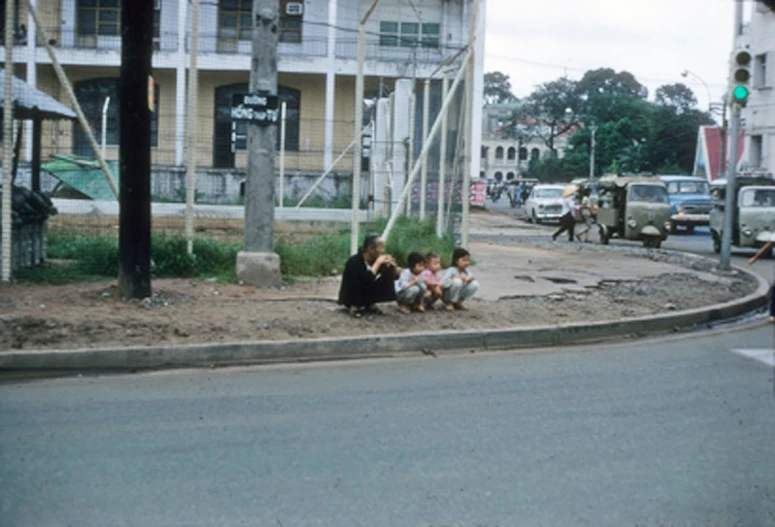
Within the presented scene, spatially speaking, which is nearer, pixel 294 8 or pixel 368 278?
pixel 368 278

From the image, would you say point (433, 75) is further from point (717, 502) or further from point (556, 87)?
point (556, 87)

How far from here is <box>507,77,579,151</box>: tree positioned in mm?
94562

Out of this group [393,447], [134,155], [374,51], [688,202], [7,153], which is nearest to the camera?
[393,447]

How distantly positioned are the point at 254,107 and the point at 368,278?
2662 millimetres

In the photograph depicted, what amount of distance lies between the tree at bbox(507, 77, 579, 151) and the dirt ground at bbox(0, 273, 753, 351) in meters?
83.1

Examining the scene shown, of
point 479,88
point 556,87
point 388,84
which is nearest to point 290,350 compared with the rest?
point 388,84

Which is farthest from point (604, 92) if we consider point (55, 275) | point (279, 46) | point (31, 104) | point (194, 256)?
point (55, 275)

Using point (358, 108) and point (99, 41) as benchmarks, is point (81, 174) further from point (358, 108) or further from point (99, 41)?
point (99, 41)

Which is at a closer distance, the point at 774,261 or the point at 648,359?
the point at 648,359

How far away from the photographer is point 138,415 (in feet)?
19.7

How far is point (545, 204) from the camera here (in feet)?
130

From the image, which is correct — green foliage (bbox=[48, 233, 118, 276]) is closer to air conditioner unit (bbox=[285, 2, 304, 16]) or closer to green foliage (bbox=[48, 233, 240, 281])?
green foliage (bbox=[48, 233, 240, 281])

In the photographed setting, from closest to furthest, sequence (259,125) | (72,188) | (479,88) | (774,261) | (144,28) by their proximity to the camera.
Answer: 1. (144,28)
2. (259,125)
3. (72,188)
4. (774,261)
5. (479,88)

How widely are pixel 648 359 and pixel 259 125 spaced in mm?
5078
